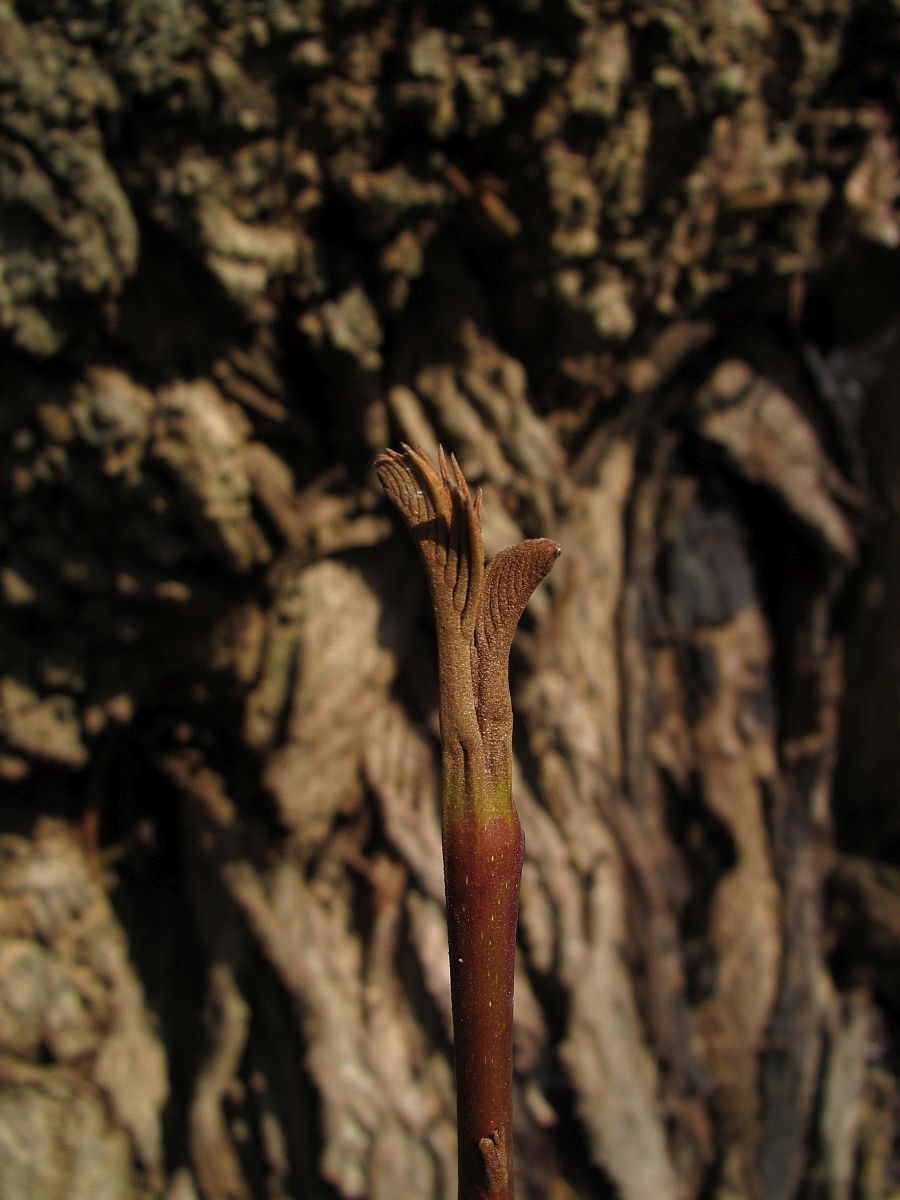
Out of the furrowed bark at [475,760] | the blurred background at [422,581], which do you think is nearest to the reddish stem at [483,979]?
the furrowed bark at [475,760]

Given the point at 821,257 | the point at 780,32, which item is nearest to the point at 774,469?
the point at 821,257

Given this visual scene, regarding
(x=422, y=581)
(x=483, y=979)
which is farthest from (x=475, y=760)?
Result: (x=422, y=581)

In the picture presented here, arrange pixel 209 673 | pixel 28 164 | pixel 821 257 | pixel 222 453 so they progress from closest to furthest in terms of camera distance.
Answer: pixel 28 164 → pixel 222 453 → pixel 209 673 → pixel 821 257

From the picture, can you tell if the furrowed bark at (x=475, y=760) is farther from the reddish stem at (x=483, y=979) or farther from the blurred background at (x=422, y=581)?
the blurred background at (x=422, y=581)

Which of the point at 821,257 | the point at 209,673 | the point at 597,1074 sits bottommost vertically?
the point at 597,1074

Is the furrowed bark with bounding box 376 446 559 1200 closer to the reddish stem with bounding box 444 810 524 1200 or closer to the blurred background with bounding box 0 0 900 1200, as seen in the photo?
the reddish stem with bounding box 444 810 524 1200

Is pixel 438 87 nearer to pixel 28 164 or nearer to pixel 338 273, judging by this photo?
pixel 338 273
